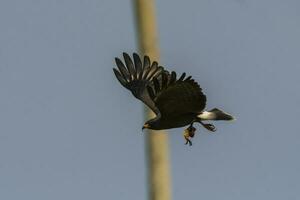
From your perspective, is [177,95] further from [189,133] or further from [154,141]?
[154,141]

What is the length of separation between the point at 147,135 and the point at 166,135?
1.62 ft

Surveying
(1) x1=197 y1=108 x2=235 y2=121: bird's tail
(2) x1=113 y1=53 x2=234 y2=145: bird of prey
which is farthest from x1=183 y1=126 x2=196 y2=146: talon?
(1) x1=197 y1=108 x2=235 y2=121: bird's tail

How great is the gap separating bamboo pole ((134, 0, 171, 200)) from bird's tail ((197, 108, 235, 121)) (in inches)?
27.2

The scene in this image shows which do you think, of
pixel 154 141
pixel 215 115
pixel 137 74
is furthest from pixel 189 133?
pixel 137 74

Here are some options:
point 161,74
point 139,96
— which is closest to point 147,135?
point 139,96

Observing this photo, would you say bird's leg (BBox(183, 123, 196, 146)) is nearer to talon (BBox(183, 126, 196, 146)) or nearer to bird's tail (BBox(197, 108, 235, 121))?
talon (BBox(183, 126, 196, 146))

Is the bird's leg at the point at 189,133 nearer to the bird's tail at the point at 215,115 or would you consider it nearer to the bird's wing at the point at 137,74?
the bird's tail at the point at 215,115

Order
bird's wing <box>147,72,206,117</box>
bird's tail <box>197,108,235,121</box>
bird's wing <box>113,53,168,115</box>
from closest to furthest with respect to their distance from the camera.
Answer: bird's wing <box>147,72,206,117</box> → bird's tail <box>197,108,235,121</box> → bird's wing <box>113,53,168,115</box>

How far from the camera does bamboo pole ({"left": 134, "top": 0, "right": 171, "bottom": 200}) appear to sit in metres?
15.7

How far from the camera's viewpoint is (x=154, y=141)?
54.0 feet

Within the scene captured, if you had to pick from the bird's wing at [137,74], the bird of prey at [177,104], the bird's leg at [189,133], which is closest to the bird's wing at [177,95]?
the bird of prey at [177,104]

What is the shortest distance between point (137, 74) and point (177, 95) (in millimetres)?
2334

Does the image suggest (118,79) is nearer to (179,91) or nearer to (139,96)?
(139,96)

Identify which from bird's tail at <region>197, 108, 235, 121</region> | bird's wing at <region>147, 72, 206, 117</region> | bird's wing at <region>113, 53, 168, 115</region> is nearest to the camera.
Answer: bird's wing at <region>147, 72, 206, 117</region>
